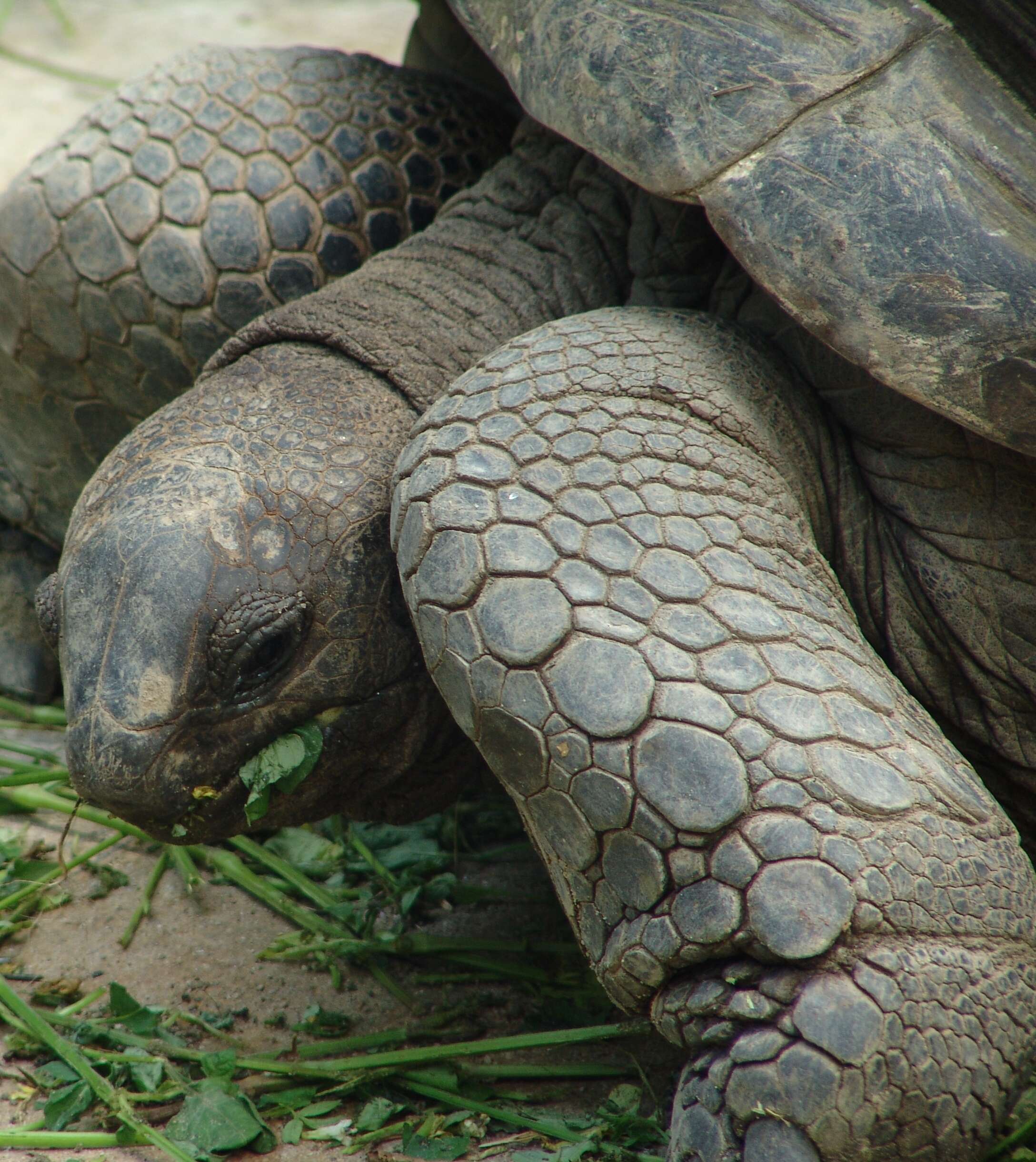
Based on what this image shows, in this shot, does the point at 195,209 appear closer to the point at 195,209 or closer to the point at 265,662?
the point at 195,209

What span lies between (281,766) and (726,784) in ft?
2.76

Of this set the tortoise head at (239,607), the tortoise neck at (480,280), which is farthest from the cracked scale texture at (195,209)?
the tortoise head at (239,607)

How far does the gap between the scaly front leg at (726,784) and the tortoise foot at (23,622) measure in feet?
6.47

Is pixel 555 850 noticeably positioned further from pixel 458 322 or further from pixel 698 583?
pixel 458 322

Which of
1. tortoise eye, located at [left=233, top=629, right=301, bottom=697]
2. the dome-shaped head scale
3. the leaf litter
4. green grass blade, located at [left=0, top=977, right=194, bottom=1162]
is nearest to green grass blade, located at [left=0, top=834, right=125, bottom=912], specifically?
the leaf litter

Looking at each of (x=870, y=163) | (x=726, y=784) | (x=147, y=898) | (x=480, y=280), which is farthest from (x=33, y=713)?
(x=870, y=163)

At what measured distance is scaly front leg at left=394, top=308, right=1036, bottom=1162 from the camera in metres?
1.50

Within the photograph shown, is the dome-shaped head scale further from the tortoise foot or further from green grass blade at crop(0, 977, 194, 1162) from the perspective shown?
the tortoise foot

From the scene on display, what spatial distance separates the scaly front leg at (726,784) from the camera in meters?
1.50

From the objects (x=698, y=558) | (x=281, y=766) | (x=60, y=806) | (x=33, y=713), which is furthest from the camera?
(x=33, y=713)

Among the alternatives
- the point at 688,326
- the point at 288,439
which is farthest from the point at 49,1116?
the point at 688,326

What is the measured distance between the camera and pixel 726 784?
1550mm

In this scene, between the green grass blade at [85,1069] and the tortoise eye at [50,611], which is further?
the tortoise eye at [50,611]

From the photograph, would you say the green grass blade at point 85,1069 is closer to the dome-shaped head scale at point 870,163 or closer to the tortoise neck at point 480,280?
the tortoise neck at point 480,280
